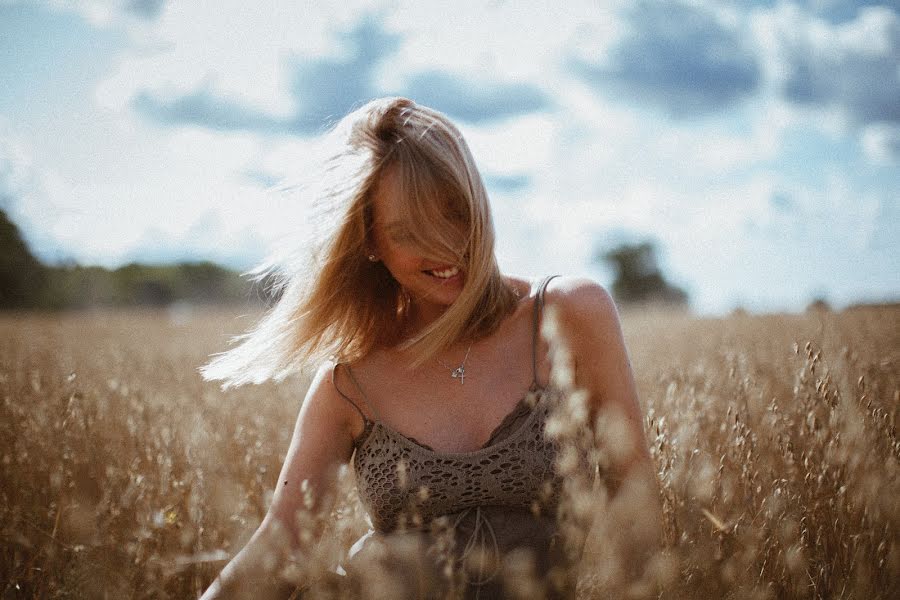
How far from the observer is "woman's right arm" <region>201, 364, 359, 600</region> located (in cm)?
160

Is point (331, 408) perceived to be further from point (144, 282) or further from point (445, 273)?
point (144, 282)

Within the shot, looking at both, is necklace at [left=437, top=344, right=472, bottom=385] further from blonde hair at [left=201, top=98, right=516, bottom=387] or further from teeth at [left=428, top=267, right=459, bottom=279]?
teeth at [left=428, top=267, right=459, bottom=279]

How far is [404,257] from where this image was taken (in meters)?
1.96

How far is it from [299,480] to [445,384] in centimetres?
51

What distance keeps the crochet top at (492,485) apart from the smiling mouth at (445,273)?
1.38 feet

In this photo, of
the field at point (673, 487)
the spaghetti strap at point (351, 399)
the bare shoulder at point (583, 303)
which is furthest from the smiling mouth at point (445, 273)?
the field at point (673, 487)

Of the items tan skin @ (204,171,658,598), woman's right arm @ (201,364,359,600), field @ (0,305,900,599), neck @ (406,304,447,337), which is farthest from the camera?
neck @ (406,304,447,337)

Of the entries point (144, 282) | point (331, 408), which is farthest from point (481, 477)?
point (144, 282)

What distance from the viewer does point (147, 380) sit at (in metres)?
4.48

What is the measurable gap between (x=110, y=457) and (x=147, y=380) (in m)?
2.21

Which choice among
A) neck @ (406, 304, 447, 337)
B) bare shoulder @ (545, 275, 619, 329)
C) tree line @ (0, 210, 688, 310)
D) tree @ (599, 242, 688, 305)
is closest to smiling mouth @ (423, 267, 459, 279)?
neck @ (406, 304, 447, 337)

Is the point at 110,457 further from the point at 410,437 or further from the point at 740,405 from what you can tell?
the point at 740,405

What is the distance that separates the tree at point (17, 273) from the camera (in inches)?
1003

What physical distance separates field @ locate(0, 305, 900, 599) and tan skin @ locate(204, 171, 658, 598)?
0.44ft
